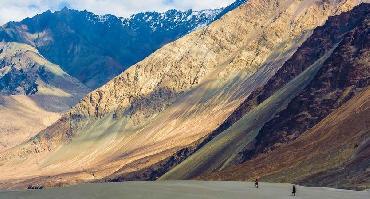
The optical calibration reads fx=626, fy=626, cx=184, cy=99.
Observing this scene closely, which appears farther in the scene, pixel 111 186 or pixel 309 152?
pixel 309 152

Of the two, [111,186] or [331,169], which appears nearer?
[111,186]

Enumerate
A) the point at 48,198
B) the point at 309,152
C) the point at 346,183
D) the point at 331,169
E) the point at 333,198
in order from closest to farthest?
the point at 48,198 → the point at 333,198 → the point at 346,183 → the point at 331,169 → the point at 309,152

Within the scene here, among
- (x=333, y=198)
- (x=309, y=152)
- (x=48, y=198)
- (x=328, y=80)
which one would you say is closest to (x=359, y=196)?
(x=333, y=198)

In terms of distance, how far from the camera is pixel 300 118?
16250 centimetres

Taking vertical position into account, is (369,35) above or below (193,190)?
above

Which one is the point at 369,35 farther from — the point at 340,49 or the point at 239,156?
the point at 239,156

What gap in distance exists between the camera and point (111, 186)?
212 feet

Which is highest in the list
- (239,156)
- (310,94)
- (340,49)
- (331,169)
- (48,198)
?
(340,49)

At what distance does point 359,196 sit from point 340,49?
417 feet

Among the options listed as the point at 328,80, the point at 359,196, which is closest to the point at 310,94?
the point at 328,80

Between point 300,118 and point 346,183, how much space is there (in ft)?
266

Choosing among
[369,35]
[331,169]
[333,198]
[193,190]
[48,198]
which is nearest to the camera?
[48,198]

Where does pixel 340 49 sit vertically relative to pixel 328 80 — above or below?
above

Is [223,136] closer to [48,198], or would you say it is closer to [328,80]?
[328,80]
